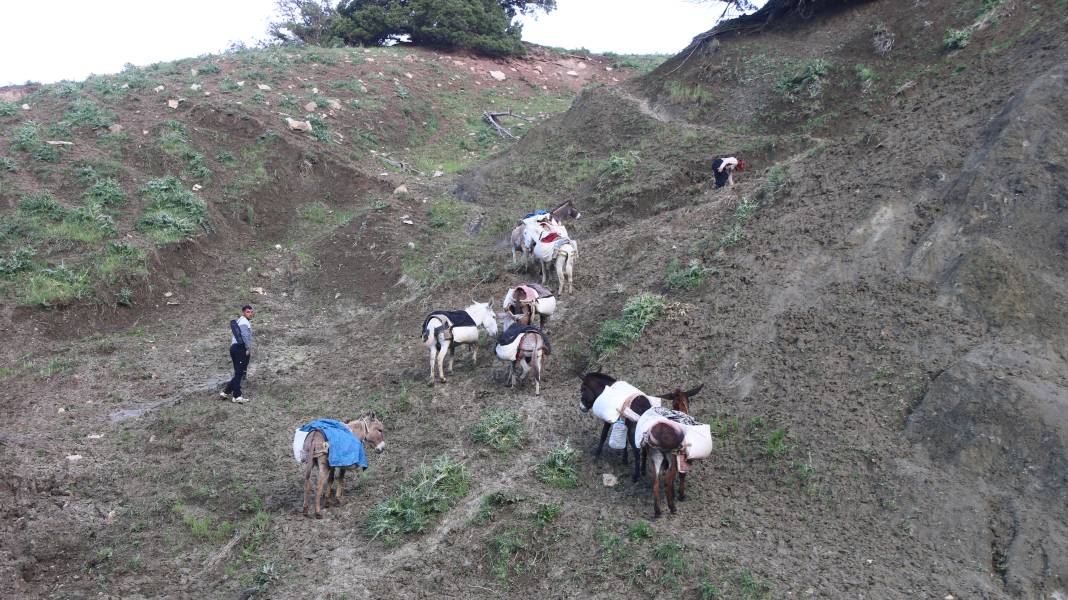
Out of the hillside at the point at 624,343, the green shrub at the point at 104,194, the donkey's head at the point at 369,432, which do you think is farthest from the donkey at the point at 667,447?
the green shrub at the point at 104,194

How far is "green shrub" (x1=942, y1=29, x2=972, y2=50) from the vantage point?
16625 mm

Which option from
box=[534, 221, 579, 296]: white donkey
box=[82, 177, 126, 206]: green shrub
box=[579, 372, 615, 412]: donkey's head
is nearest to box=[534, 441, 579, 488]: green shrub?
box=[579, 372, 615, 412]: donkey's head

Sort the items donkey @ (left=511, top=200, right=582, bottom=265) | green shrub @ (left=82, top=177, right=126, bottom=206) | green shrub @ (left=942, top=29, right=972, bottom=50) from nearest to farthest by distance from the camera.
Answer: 1. donkey @ (left=511, top=200, right=582, bottom=265)
2. green shrub @ (left=942, top=29, right=972, bottom=50)
3. green shrub @ (left=82, top=177, right=126, bottom=206)

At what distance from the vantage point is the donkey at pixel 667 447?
320 inches

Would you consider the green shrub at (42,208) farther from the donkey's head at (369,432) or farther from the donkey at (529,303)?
the donkey's head at (369,432)

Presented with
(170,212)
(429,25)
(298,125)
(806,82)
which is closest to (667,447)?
(806,82)

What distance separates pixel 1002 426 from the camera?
26.7 ft

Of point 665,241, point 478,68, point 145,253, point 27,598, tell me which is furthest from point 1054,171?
point 478,68

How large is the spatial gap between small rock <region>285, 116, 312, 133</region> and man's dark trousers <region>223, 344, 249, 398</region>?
14271 millimetres

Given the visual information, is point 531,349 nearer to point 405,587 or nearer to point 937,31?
point 405,587

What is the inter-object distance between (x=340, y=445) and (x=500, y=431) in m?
2.49

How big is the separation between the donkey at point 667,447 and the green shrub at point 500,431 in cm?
237

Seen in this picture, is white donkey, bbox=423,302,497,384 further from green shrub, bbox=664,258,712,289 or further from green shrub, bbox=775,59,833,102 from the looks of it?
green shrub, bbox=775,59,833,102

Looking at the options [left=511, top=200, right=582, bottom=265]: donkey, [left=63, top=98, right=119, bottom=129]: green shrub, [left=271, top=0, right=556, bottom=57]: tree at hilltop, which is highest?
[left=271, top=0, right=556, bottom=57]: tree at hilltop
